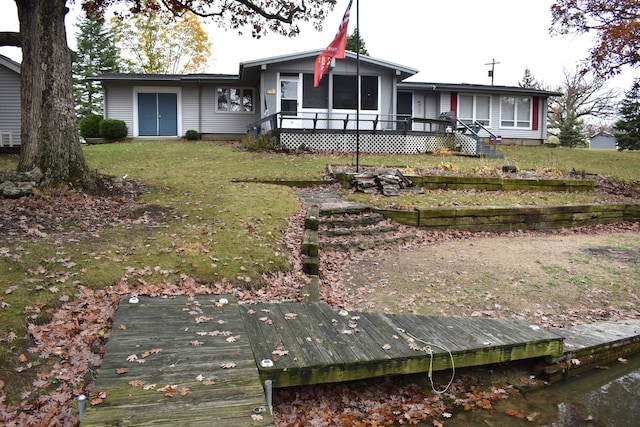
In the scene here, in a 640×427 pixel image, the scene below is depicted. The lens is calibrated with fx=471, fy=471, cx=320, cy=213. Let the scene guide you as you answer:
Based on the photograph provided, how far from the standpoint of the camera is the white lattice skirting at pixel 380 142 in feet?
63.0

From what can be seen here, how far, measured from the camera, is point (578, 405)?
413 cm

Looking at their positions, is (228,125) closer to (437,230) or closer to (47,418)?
(437,230)

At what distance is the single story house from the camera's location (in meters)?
20.1

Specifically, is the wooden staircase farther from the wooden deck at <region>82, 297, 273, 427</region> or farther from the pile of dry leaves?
the wooden deck at <region>82, 297, 273, 427</region>

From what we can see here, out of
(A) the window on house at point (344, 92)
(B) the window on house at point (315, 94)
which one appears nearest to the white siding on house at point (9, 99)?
(B) the window on house at point (315, 94)

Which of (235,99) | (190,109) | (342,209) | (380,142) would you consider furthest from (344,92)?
(342,209)

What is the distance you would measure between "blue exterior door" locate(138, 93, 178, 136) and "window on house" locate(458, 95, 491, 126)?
15289mm

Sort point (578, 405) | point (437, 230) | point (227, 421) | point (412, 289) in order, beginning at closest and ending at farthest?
point (227, 421) → point (578, 405) → point (412, 289) → point (437, 230)

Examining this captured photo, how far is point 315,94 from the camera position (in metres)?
20.8

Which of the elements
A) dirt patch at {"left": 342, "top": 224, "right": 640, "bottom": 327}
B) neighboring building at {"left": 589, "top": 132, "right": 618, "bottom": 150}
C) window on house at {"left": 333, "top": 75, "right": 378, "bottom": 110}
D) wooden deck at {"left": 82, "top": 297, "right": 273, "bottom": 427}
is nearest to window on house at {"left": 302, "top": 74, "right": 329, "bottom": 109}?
window on house at {"left": 333, "top": 75, "right": 378, "bottom": 110}

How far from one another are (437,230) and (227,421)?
799 centimetres

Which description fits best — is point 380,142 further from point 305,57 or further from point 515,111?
point 515,111

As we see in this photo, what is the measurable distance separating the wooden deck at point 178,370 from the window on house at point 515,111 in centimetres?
2567

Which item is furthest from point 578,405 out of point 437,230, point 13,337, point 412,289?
point 437,230
